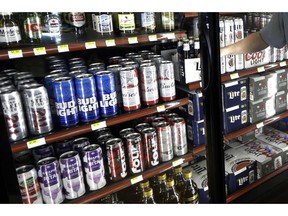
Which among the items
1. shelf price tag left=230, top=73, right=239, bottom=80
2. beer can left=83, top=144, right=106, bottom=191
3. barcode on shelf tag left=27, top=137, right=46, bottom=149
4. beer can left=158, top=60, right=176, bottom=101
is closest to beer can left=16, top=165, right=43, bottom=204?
barcode on shelf tag left=27, top=137, right=46, bottom=149

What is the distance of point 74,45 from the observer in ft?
5.36

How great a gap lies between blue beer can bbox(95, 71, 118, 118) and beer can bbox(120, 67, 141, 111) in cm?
7

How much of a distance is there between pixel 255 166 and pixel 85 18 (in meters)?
1.81

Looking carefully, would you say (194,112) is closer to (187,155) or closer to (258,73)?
(187,155)

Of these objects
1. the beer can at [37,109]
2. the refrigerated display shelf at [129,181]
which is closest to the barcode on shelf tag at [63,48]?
the beer can at [37,109]

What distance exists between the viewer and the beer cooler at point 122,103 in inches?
60.7

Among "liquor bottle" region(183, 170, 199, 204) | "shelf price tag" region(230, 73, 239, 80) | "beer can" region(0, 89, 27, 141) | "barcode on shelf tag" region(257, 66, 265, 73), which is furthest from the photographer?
"barcode on shelf tag" region(257, 66, 265, 73)

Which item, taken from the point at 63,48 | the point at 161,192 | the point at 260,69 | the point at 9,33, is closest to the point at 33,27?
the point at 9,33

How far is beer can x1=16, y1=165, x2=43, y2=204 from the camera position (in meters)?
1.58

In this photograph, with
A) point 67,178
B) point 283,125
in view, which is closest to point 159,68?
point 67,178

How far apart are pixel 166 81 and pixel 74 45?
2.06ft

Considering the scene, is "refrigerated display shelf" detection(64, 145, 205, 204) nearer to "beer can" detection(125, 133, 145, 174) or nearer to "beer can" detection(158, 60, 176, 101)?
"beer can" detection(125, 133, 145, 174)
